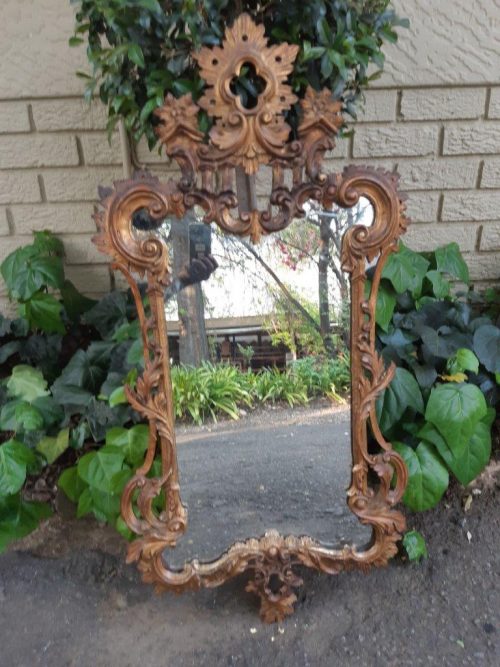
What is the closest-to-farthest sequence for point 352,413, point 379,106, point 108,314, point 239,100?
1. point 239,100
2. point 352,413
3. point 108,314
4. point 379,106

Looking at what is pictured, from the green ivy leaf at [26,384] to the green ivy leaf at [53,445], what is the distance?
12 cm

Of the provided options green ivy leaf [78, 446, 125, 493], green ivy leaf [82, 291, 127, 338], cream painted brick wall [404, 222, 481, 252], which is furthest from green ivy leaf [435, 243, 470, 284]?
green ivy leaf [78, 446, 125, 493]

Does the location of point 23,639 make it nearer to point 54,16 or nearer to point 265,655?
point 265,655

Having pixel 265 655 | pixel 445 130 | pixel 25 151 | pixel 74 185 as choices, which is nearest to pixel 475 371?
pixel 445 130

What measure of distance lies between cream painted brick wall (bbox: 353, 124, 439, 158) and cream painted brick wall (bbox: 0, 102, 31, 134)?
92cm

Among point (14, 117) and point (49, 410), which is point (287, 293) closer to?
point (49, 410)

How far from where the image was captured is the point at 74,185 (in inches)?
59.6

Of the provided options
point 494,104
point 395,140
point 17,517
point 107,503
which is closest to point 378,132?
point 395,140

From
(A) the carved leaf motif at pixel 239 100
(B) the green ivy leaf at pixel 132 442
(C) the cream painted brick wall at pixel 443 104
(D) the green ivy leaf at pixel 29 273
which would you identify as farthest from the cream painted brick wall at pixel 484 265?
(D) the green ivy leaf at pixel 29 273

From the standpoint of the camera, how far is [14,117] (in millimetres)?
1445

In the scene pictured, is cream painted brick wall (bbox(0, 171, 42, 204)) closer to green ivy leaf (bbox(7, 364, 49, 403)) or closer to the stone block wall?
the stone block wall

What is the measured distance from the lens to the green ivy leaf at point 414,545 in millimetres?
1302

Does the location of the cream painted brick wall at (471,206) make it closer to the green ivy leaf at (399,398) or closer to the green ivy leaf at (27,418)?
the green ivy leaf at (399,398)

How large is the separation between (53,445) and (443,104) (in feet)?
4.57
